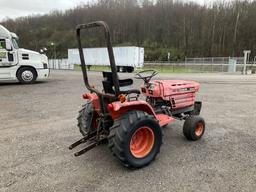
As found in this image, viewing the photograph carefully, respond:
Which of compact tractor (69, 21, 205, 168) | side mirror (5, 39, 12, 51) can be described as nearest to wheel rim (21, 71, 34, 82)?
side mirror (5, 39, 12, 51)

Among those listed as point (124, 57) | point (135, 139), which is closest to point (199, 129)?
point (135, 139)

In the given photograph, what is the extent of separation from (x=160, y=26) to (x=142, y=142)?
66.4m

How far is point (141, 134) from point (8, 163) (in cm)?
194

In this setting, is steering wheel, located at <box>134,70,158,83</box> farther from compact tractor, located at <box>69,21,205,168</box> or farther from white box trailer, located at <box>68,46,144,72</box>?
white box trailer, located at <box>68,46,144,72</box>

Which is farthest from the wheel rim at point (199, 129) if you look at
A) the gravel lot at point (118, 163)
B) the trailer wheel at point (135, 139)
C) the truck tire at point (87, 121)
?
the truck tire at point (87, 121)

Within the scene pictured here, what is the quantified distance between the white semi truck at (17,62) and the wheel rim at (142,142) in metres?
10.1

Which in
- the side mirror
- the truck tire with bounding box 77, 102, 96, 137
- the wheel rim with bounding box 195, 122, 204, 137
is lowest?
the wheel rim with bounding box 195, 122, 204, 137

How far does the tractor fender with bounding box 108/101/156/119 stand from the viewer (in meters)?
2.88

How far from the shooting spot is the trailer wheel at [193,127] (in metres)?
3.95

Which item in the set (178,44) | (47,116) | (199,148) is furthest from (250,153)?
(178,44)

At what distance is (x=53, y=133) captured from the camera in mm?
4539

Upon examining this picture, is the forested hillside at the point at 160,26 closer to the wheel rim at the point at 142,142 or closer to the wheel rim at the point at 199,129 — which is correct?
the wheel rim at the point at 199,129

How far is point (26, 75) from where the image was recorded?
1193 centimetres

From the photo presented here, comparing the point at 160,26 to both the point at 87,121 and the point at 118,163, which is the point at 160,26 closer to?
the point at 87,121
